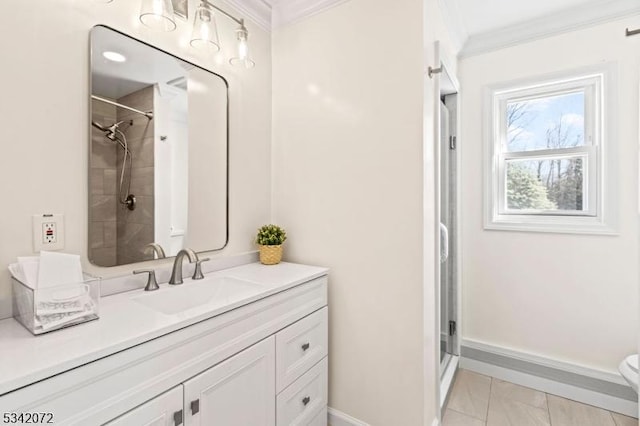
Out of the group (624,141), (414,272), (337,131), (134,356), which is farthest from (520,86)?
(134,356)

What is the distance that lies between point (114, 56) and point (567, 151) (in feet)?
8.75

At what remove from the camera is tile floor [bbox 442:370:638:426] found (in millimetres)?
1750

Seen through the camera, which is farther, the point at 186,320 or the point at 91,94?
the point at 91,94

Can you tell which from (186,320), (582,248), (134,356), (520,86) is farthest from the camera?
(520,86)

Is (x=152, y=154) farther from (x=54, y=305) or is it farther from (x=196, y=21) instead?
(x=54, y=305)

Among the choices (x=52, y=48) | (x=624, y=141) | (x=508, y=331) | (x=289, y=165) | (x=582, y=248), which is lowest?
(x=508, y=331)

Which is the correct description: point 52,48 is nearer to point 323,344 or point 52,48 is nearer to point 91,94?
point 91,94

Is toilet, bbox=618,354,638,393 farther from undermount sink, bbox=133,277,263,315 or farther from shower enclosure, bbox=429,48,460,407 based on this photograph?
undermount sink, bbox=133,277,263,315

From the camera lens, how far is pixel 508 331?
2203mm

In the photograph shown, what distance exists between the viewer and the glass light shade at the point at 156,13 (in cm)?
120

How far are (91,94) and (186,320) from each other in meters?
0.96

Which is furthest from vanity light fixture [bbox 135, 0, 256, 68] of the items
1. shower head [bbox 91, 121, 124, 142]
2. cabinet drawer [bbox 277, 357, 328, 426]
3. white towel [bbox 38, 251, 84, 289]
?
cabinet drawer [bbox 277, 357, 328, 426]

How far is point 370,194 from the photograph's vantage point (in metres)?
1.59

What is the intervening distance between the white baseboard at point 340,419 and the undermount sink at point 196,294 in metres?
0.92
